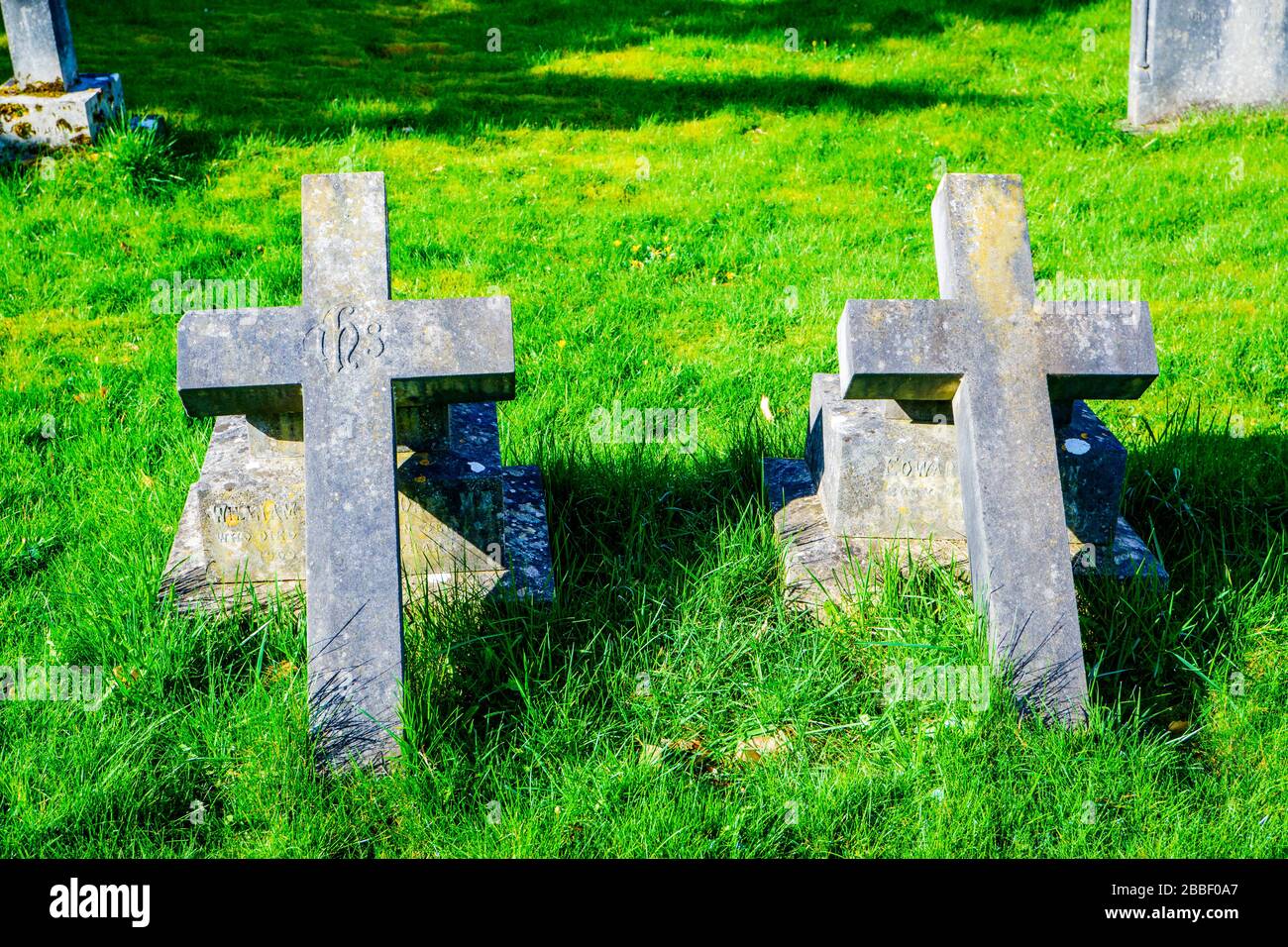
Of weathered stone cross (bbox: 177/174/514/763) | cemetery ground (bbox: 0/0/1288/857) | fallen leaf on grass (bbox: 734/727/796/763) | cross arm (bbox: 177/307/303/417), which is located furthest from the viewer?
cross arm (bbox: 177/307/303/417)

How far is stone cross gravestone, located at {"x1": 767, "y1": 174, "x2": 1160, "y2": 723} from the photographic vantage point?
3.33m

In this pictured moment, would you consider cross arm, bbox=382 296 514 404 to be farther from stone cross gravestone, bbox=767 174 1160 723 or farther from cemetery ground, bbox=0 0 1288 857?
stone cross gravestone, bbox=767 174 1160 723

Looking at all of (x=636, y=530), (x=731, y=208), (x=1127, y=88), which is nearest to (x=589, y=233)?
(x=731, y=208)

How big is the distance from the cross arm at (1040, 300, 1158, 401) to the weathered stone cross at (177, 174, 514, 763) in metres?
1.65

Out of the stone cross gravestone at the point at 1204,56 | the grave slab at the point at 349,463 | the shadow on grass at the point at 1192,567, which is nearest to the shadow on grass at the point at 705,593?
the shadow on grass at the point at 1192,567

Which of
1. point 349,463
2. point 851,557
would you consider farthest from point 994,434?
point 349,463

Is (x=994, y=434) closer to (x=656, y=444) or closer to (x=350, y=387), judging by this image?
(x=656, y=444)

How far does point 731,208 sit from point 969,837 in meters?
5.16

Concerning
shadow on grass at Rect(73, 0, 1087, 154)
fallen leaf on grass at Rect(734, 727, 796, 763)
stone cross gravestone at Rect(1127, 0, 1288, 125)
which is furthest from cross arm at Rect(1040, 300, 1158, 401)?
shadow on grass at Rect(73, 0, 1087, 154)

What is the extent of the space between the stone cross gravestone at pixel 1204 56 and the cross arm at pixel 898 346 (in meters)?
5.81

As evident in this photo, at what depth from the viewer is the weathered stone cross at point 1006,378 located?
3309 mm

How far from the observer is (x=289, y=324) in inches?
134

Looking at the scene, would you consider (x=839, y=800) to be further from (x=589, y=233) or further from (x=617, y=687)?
(x=589, y=233)

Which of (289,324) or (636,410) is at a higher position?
(289,324)
